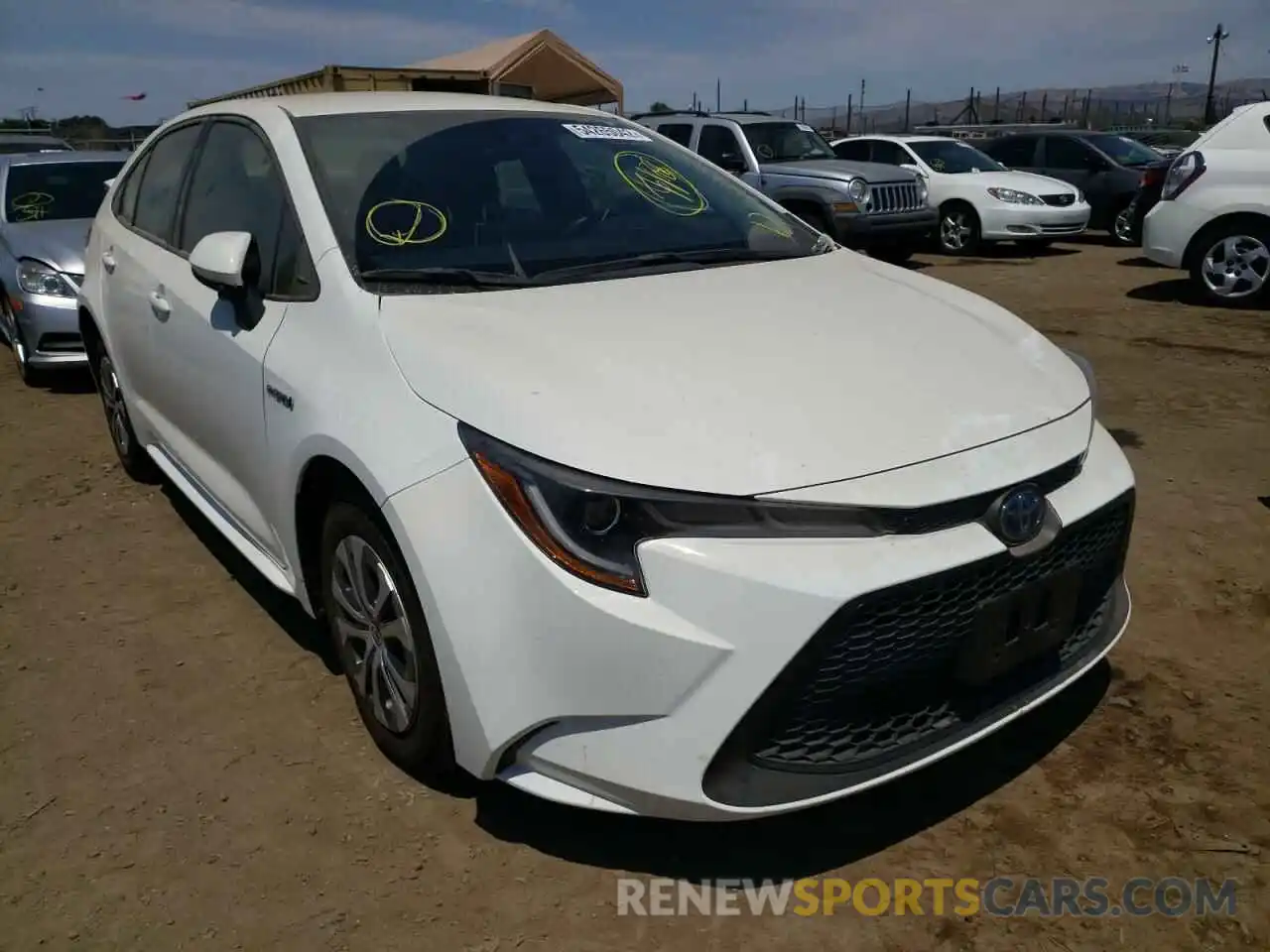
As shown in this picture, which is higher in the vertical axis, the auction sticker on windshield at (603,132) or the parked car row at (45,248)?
the auction sticker on windshield at (603,132)

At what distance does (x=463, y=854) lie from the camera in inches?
93.1

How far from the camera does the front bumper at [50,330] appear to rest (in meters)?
6.32

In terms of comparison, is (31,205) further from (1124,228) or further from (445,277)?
(1124,228)

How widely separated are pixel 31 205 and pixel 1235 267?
30.5 feet

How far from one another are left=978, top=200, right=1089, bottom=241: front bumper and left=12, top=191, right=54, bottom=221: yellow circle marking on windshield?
10041mm

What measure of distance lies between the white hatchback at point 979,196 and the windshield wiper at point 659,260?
1023 centimetres

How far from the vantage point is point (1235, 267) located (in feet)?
28.0

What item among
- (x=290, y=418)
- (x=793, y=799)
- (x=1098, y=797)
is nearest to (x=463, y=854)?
(x=793, y=799)

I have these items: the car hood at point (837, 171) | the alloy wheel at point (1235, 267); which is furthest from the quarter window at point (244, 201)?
the car hood at point (837, 171)

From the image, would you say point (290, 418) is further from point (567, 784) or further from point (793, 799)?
point (793, 799)

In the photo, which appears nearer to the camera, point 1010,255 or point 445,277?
point 445,277

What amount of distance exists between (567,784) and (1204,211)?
842 centimetres

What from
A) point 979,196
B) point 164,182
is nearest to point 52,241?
point 164,182

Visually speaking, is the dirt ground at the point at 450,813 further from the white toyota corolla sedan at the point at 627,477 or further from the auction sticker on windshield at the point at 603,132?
the auction sticker on windshield at the point at 603,132
